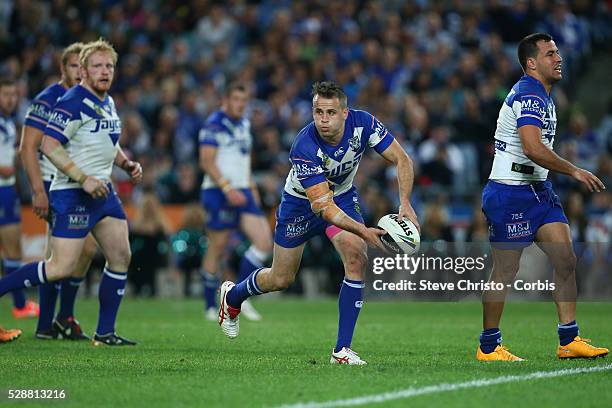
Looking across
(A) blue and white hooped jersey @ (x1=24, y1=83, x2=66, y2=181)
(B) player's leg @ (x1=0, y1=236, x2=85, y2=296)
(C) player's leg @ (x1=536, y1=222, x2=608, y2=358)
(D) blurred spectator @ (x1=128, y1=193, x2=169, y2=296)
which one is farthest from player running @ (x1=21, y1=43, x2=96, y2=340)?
(D) blurred spectator @ (x1=128, y1=193, x2=169, y2=296)

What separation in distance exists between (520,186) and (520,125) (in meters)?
0.53

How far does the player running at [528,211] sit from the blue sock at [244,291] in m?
2.10

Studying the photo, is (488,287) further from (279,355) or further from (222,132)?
(222,132)

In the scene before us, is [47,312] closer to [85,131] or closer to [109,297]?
[109,297]

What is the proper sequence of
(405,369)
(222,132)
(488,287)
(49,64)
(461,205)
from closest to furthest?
(405,369) < (488,287) < (222,132) < (461,205) < (49,64)

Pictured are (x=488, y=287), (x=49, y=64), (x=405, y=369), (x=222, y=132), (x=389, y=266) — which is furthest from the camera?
(x=49, y=64)

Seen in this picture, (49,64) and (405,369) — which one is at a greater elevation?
(49,64)

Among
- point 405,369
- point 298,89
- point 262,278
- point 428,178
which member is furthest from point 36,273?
point 298,89

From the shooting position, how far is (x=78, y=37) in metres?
24.1

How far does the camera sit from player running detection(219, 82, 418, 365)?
8758 mm

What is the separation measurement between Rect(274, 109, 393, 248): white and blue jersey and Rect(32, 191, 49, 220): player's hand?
9.01 feet

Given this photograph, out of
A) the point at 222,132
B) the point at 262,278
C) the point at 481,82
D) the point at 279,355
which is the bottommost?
the point at 279,355

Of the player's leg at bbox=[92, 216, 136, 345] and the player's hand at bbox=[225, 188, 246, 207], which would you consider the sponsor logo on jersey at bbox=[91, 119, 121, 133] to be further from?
the player's hand at bbox=[225, 188, 246, 207]

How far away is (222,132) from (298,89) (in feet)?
24.7
